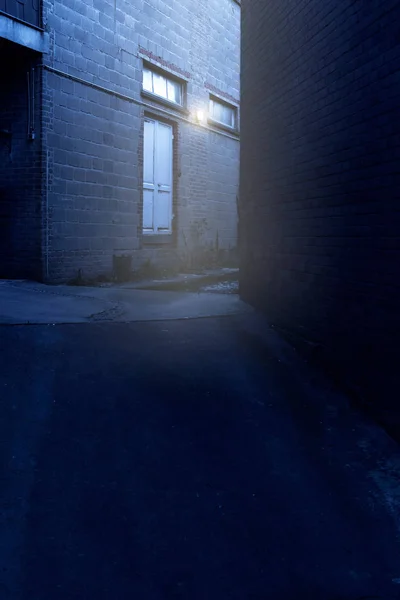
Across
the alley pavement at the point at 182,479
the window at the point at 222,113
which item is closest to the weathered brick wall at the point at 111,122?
the window at the point at 222,113

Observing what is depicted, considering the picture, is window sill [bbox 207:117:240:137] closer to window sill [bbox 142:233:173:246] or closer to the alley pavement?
Answer: window sill [bbox 142:233:173:246]

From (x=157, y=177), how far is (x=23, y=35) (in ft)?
14.8

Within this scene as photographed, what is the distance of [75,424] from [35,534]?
39.7 inches

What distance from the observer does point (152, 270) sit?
1216cm

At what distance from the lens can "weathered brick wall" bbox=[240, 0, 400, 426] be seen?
4.04 metres

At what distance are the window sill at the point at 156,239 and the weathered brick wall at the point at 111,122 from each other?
0.13m

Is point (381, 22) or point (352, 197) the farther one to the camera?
point (352, 197)

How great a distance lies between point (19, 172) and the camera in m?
9.05

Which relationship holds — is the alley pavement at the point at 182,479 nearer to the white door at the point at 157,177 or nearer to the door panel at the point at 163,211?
the white door at the point at 157,177

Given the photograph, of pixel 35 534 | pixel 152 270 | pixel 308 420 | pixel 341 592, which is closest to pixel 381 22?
pixel 308 420

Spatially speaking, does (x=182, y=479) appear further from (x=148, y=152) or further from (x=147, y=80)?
(x=147, y=80)

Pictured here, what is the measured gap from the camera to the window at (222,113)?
1467 cm

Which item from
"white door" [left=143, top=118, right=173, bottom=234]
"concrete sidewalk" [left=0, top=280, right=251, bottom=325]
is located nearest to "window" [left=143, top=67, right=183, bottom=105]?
A: "white door" [left=143, top=118, right=173, bottom=234]

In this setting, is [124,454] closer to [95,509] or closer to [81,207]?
[95,509]
